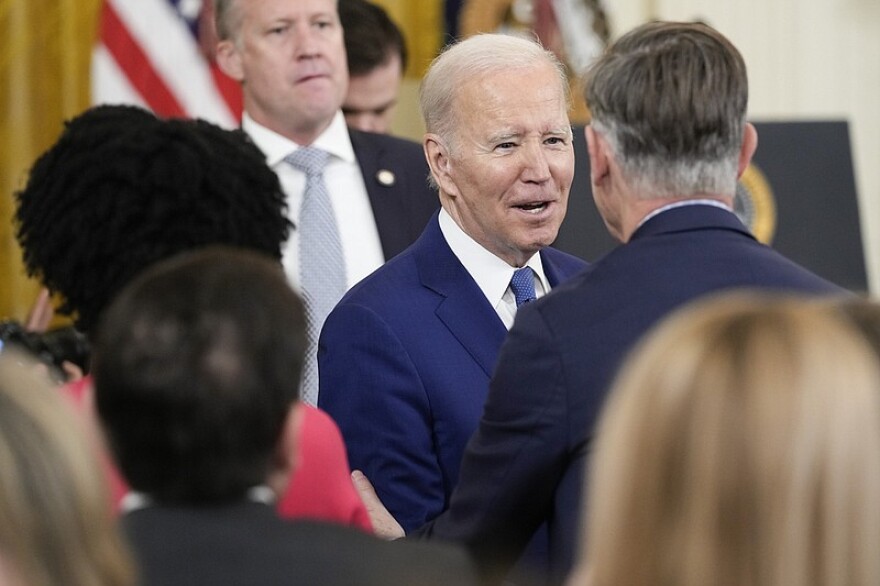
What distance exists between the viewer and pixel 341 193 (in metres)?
3.88

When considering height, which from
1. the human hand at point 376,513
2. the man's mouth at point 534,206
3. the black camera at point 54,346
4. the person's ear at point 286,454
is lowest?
the human hand at point 376,513

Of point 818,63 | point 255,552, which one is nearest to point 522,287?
point 255,552

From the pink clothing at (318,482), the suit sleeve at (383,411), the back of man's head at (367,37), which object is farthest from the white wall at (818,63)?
the pink clothing at (318,482)

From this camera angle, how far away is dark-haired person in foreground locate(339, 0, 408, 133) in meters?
4.55

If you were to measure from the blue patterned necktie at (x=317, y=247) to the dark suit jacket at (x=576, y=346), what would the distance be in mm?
1314

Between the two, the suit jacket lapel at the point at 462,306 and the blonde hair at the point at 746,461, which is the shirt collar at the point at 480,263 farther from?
the blonde hair at the point at 746,461

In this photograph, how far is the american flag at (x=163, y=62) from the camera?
499 cm

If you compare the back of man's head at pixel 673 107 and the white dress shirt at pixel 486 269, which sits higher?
the back of man's head at pixel 673 107

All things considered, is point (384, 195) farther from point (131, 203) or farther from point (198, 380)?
point (198, 380)

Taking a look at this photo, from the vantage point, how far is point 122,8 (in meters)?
5.02

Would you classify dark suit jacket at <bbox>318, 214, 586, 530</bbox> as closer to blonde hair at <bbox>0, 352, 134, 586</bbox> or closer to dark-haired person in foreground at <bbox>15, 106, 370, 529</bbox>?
dark-haired person in foreground at <bbox>15, 106, 370, 529</bbox>

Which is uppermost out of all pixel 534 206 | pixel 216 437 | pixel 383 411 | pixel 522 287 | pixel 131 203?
pixel 131 203

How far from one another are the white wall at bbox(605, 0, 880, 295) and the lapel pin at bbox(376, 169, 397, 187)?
122 inches

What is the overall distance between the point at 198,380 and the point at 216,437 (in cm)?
6
